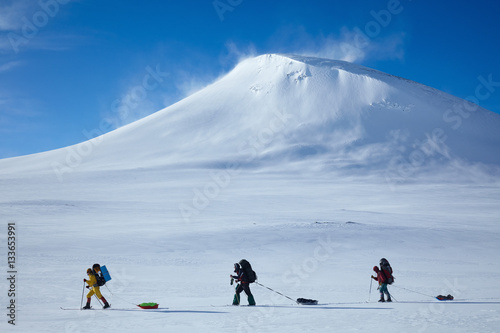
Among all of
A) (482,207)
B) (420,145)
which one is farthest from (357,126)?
(482,207)

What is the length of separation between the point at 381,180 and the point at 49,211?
43300mm

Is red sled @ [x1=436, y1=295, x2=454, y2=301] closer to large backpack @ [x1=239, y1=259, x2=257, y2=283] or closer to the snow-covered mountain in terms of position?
large backpack @ [x1=239, y1=259, x2=257, y2=283]

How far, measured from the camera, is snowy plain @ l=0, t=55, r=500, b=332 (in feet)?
36.9

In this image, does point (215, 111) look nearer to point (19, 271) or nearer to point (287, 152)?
point (287, 152)

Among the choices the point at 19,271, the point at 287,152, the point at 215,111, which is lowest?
the point at 19,271

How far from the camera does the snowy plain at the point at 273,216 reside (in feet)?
36.9

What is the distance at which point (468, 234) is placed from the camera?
26797 millimetres
